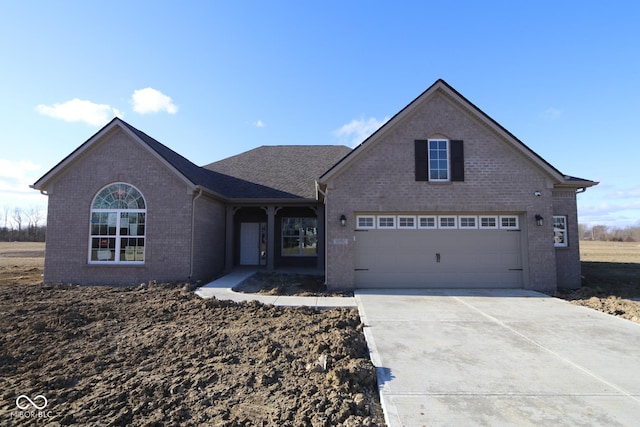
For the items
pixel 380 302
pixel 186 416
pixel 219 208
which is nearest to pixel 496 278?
pixel 380 302

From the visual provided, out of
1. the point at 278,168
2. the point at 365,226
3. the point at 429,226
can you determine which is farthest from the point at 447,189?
the point at 278,168

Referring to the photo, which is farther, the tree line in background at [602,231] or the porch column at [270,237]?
the tree line in background at [602,231]

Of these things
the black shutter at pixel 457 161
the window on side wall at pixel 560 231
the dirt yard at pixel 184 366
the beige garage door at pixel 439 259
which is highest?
the black shutter at pixel 457 161

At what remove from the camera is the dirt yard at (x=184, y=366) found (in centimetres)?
357

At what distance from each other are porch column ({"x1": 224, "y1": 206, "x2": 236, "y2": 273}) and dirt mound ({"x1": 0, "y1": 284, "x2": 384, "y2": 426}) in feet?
22.3

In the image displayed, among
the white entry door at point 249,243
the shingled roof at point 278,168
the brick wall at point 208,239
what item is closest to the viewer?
the brick wall at point 208,239

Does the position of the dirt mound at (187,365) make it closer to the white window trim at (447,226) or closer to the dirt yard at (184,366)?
the dirt yard at (184,366)

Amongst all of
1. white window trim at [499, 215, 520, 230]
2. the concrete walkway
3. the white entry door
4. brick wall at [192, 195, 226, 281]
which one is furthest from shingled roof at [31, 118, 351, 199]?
white window trim at [499, 215, 520, 230]

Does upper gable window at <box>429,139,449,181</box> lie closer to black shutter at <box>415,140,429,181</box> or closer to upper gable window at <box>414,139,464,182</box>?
upper gable window at <box>414,139,464,182</box>

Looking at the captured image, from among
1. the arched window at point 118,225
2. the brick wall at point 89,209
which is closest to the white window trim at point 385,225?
the brick wall at point 89,209

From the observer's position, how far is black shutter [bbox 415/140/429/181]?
10.9 meters

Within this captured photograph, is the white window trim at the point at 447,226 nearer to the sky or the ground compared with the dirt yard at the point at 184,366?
nearer to the sky

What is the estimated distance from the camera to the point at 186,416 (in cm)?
353

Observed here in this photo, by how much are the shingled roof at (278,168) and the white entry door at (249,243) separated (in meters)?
2.33
